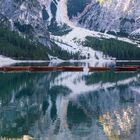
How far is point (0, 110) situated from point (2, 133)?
19729mm

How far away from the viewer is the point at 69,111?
84.2m

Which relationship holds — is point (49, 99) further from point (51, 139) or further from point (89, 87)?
point (51, 139)

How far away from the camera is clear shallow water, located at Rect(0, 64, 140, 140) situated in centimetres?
6406

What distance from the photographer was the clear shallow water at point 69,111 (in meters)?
64.1

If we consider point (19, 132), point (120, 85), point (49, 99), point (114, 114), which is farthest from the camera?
point (120, 85)

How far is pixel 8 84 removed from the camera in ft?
428

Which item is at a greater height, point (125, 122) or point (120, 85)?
point (120, 85)

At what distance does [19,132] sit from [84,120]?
45.6 feet

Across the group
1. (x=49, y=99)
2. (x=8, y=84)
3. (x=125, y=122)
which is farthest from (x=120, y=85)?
(x=125, y=122)

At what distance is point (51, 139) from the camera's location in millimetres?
59438

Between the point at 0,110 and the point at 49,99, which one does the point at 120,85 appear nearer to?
the point at 49,99

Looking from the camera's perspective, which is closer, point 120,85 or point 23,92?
point 23,92

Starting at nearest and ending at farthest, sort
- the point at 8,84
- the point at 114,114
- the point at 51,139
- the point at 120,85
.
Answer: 1. the point at 51,139
2. the point at 114,114
3. the point at 8,84
4. the point at 120,85

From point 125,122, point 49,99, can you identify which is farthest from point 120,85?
point 125,122
